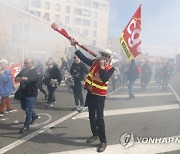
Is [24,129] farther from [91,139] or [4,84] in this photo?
[4,84]

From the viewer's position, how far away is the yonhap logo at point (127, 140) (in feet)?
16.6

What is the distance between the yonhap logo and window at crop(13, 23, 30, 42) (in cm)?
531

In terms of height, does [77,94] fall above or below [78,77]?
below

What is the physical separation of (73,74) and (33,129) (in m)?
2.68

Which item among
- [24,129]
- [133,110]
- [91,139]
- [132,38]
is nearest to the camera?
[91,139]

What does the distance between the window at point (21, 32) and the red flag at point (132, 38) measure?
3541 mm

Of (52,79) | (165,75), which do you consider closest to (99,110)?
(52,79)

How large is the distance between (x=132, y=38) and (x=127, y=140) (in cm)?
345

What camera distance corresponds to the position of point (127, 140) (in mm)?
5359

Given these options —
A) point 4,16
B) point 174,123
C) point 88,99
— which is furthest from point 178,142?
point 4,16

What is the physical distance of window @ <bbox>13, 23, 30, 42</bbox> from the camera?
934 centimetres

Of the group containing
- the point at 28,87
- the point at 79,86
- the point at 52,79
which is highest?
the point at 28,87

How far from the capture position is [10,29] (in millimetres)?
10258

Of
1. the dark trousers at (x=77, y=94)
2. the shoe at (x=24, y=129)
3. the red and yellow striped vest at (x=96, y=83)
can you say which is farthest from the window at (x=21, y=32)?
the red and yellow striped vest at (x=96, y=83)
